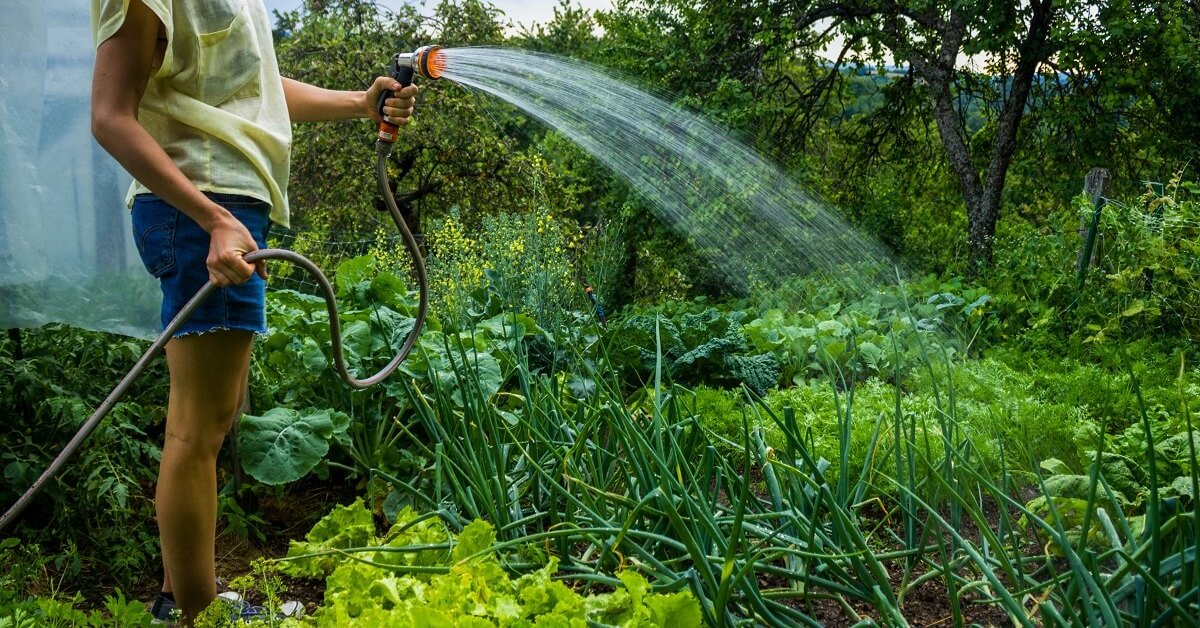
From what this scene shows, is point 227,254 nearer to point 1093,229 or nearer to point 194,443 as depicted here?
point 194,443

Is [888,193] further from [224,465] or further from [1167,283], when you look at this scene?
[224,465]

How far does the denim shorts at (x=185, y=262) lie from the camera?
5.70 ft

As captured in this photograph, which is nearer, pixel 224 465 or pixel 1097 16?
pixel 224 465

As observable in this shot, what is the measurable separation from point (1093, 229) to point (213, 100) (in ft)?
16.7

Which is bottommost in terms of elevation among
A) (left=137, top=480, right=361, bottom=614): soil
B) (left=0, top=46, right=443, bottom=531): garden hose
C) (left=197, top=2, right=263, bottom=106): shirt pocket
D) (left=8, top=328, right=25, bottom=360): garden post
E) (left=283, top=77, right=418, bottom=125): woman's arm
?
(left=137, top=480, right=361, bottom=614): soil

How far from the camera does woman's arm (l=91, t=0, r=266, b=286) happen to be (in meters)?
1.56

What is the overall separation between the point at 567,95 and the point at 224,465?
63.9 inches

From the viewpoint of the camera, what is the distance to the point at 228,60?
1.75 metres

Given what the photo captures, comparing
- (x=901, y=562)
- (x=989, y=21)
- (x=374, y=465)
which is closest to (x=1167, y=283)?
(x=989, y=21)

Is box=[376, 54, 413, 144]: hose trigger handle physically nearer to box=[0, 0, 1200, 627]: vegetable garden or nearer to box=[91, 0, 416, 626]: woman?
box=[91, 0, 416, 626]: woman

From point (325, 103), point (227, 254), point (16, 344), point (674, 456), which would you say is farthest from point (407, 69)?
point (16, 344)

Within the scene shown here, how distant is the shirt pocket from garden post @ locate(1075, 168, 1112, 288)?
4824 mm

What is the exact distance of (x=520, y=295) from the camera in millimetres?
4137

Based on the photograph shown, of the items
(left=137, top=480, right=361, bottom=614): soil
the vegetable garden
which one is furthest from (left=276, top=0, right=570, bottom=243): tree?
(left=137, top=480, right=361, bottom=614): soil
